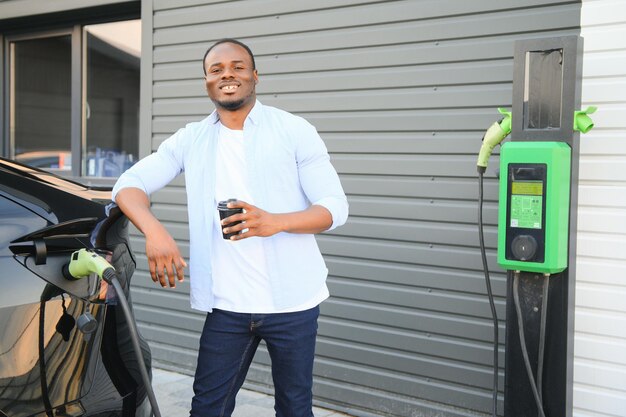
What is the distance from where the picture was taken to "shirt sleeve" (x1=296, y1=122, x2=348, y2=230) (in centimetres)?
279

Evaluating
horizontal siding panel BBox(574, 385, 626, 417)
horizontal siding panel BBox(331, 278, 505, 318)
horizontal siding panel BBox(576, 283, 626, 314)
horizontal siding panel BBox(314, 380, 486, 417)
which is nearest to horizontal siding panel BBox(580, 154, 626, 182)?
horizontal siding panel BBox(576, 283, 626, 314)

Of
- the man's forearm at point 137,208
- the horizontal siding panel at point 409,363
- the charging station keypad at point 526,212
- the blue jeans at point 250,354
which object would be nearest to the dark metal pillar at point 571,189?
the charging station keypad at point 526,212

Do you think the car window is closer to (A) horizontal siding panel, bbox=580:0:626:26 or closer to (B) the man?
(B) the man

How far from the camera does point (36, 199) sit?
8.77 feet

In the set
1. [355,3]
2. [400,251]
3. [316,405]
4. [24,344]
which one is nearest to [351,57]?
[355,3]

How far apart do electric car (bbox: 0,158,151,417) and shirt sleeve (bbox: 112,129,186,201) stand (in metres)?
0.13

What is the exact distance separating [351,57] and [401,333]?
1683mm

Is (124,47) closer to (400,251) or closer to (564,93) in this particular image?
(400,251)

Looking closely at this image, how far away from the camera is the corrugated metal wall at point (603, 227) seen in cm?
371

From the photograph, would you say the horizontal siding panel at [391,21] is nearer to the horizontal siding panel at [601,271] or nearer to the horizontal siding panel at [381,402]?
the horizontal siding panel at [601,271]

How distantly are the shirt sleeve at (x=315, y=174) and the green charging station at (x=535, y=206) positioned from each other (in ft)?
2.67

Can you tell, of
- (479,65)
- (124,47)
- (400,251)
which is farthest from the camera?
Answer: (124,47)

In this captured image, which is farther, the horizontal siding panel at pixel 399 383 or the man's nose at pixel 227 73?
the horizontal siding panel at pixel 399 383

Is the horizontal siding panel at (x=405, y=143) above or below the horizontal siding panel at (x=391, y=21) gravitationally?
below
